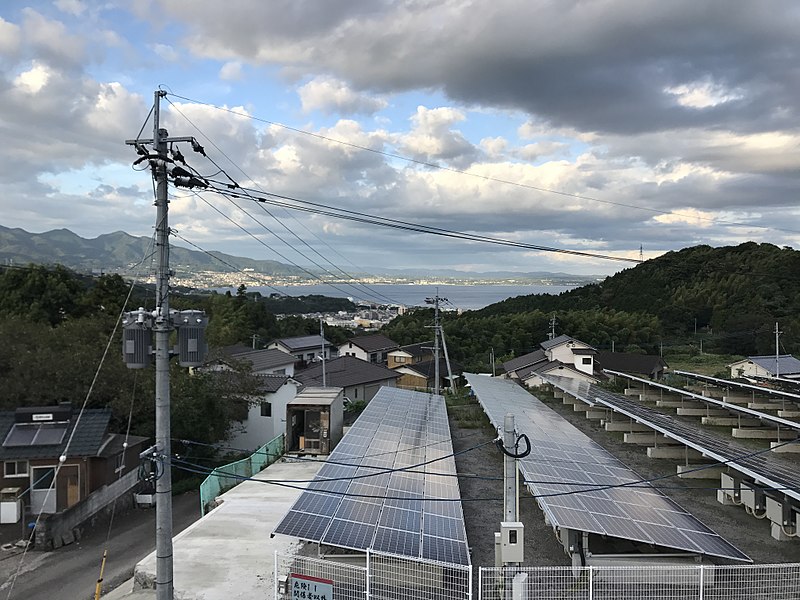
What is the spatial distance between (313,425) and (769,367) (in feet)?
103

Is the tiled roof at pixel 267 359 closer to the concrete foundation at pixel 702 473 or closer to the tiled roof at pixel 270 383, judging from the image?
the tiled roof at pixel 270 383

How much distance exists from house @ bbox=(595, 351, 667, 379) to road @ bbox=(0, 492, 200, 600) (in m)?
32.4

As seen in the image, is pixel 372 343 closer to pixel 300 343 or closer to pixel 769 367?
pixel 300 343

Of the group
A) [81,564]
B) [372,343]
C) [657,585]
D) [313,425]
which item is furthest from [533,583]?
[372,343]

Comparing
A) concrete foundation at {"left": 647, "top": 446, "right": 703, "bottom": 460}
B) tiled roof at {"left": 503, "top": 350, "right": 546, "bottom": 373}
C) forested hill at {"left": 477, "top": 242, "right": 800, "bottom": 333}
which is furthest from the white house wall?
forested hill at {"left": 477, "top": 242, "right": 800, "bottom": 333}

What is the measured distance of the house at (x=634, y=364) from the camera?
39.3 meters

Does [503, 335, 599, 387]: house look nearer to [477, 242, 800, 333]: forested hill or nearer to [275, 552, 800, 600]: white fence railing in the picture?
[477, 242, 800, 333]: forested hill

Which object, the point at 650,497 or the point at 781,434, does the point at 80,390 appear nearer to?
the point at 650,497

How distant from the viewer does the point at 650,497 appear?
9.72 m

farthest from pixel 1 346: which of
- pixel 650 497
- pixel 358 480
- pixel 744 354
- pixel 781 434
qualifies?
pixel 744 354

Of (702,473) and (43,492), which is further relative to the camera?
(43,492)

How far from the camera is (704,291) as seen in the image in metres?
61.9

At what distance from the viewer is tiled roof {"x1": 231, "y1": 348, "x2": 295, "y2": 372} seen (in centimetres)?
3128

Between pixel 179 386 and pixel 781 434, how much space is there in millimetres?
18530
